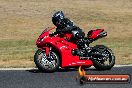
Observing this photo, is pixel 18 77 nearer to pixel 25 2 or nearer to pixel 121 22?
pixel 121 22

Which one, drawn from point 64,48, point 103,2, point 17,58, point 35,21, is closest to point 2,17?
point 35,21

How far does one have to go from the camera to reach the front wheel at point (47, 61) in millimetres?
12984

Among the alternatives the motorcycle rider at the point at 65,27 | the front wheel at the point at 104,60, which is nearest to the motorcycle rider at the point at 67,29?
the motorcycle rider at the point at 65,27

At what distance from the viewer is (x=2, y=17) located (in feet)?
123

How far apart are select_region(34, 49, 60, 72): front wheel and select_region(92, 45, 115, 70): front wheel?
41.2 inches

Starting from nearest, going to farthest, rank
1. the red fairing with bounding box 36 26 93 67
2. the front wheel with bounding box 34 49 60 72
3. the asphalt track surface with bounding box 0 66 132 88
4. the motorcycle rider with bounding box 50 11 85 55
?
the asphalt track surface with bounding box 0 66 132 88 < the front wheel with bounding box 34 49 60 72 < the red fairing with bounding box 36 26 93 67 < the motorcycle rider with bounding box 50 11 85 55

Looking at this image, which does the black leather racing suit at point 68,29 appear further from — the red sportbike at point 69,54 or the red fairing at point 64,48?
the red fairing at point 64,48

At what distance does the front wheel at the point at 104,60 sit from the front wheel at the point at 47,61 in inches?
41.2

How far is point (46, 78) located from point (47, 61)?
1.23 m

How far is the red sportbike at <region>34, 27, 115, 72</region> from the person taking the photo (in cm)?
1305

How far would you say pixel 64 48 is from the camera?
1316cm

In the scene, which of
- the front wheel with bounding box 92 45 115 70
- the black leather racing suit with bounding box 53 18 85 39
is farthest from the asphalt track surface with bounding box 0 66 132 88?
Answer: the black leather racing suit with bounding box 53 18 85 39

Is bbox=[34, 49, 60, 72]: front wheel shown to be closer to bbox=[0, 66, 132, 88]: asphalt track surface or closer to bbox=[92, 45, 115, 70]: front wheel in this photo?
bbox=[0, 66, 132, 88]: asphalt track surface

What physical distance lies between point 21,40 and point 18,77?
1618cm
